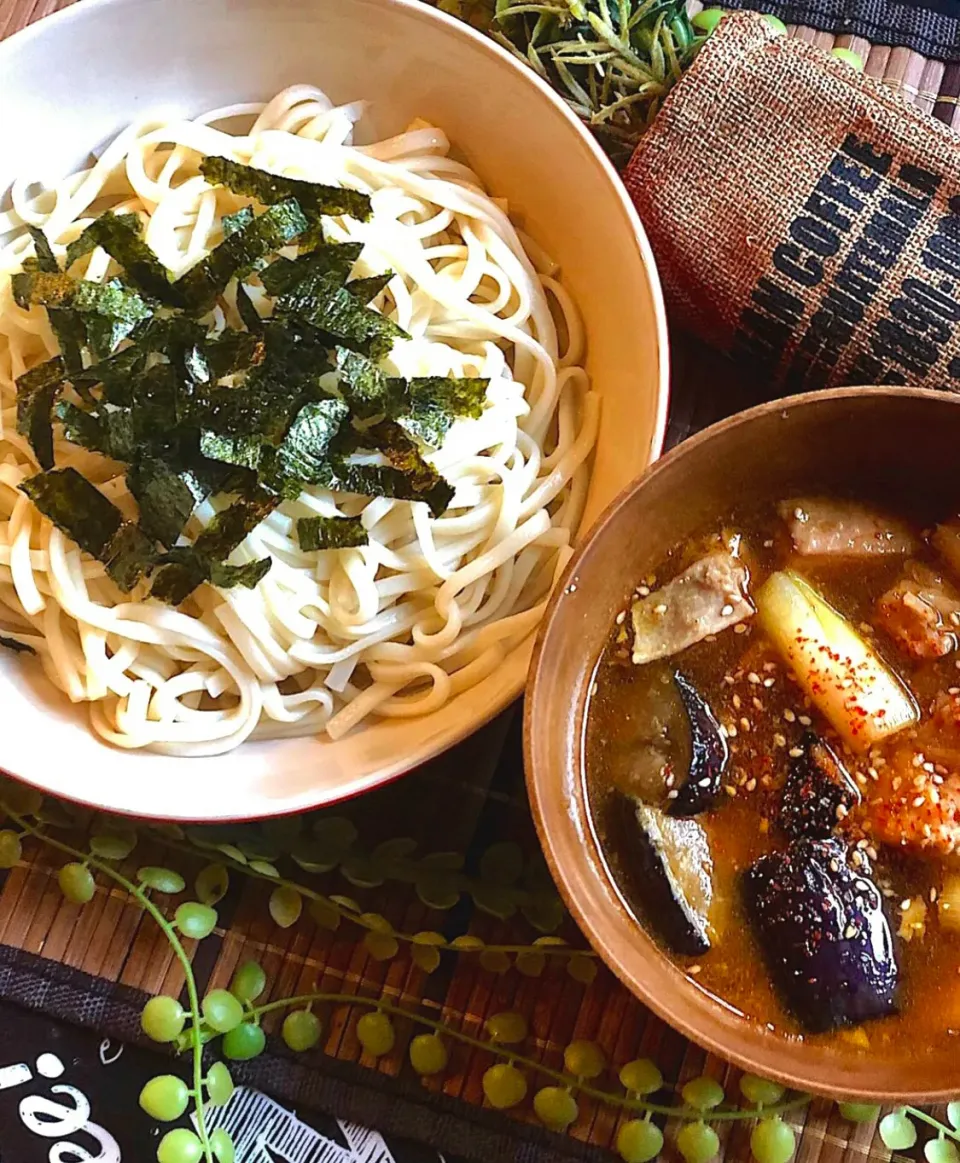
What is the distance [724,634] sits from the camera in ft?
7.61

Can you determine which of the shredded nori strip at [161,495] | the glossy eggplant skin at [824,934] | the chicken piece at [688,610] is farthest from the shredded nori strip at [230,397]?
the glossy eggplant skin at [824,934]

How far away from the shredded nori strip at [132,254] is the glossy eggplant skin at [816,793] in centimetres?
154

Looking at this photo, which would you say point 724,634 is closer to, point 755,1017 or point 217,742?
point 755,1017

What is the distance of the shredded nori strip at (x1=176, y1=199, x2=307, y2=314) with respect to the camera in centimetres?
232

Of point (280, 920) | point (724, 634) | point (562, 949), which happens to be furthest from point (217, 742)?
point (724, 634)

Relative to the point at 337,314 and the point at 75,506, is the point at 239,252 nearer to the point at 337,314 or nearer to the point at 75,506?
the point at 337,314


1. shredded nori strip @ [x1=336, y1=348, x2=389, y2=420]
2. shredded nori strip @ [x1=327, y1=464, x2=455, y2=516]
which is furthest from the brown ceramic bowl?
shredded nori strip @ [x1=336, y1=348, x2=389, y2=420]

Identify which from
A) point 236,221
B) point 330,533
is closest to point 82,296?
point 236,221

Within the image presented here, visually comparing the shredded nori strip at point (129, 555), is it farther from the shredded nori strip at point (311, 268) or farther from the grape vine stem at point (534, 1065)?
the grape vine stem at point (534, 1065)

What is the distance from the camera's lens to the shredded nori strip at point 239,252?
2.32m

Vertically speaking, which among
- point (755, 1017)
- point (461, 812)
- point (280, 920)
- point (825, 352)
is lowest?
point (280, 920)

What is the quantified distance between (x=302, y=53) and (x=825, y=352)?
1.32 meters

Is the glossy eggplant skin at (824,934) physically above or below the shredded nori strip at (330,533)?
below

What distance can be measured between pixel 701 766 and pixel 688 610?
302 mm
